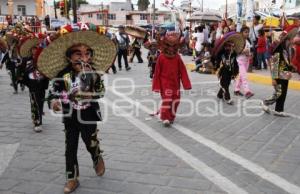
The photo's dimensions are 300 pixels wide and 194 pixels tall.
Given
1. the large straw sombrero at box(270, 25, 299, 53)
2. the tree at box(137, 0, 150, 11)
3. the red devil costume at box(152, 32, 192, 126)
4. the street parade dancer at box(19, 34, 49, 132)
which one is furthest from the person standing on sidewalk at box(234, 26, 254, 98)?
the tree at box(137, 0, 150, 11)

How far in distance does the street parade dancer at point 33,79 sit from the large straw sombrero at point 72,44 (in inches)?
105

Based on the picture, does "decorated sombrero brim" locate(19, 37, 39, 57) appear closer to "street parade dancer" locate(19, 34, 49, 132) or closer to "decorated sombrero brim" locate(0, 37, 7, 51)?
"street parade dancer" locate(19, 34, 49, 132)

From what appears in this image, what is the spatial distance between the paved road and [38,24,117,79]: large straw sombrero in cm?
129

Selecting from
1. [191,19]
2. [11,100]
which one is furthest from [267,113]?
[191,19]

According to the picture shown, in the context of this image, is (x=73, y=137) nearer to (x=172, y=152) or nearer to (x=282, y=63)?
(x=172, y=152)

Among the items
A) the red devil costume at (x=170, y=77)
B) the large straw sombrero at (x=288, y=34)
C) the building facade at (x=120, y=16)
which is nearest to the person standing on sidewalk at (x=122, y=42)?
the red devil costume at (x=170, y=77)

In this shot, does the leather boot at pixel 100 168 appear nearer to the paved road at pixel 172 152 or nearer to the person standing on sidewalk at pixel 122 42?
the paved road at pixel 172 152

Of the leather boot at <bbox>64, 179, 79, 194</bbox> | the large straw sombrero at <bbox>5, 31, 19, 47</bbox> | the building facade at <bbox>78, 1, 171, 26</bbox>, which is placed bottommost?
the leather boot at <bbox>64, 179, 79, 194</bbox>

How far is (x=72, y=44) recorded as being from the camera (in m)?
4.55

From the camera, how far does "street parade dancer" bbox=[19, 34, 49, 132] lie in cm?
730

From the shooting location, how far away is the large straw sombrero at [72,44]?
444cm

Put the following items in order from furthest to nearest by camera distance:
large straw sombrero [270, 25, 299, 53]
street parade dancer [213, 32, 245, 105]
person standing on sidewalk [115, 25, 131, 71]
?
person standing on sidewalk [115, 25, 131, 71]
street parade dancer [213, 32, 245, 105]
large straw sombrero [270, 25, 299, 53]

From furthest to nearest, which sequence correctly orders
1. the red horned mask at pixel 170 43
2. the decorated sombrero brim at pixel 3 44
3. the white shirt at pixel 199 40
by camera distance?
the white shirt at pixel 199 40
the decorated sombrero brim at pixel 3 44
the red horned mask at pixel 170 43

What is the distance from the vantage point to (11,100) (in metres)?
10.6
